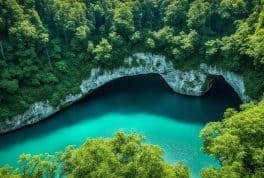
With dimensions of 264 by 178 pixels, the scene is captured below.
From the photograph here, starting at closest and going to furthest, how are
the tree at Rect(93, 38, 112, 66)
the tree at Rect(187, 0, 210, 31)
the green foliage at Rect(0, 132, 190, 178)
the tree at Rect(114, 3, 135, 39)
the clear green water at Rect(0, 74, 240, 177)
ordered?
the green foliage at Rect(0, 132, 190, 178) < the clear green water at Rect(0, 74, 240, 177) < the tree at Rect(187, 0, 210, 31) < the tree at Rect(93, 38, 112, 66) < the tree at Rect(114, 3, 135, 39)

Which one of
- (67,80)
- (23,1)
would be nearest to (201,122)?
(67,80)

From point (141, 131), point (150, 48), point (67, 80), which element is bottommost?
point (141, 131)

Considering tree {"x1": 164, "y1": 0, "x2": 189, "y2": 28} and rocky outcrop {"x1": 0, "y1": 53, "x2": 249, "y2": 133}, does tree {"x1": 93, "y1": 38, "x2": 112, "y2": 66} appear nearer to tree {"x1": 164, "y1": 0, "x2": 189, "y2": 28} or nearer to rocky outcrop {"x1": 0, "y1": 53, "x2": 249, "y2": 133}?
rocky outcrop {"x1": 0, "y1": 53, "x2": 249, "y2": 133}

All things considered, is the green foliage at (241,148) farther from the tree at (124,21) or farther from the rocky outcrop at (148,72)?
the tree at (124,21)

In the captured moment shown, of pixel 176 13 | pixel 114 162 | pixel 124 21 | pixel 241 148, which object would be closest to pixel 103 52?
pixel 124 21

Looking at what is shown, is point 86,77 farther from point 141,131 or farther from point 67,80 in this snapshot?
point 141,131

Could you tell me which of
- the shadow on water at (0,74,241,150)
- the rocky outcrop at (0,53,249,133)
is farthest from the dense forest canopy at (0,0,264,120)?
the shadow on water at (0,74,241,150)
